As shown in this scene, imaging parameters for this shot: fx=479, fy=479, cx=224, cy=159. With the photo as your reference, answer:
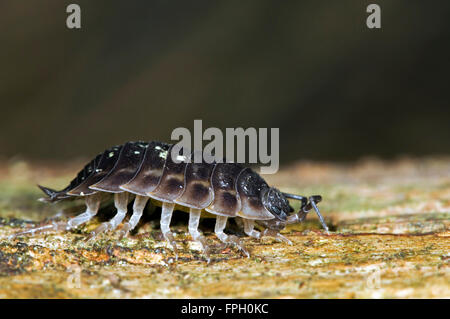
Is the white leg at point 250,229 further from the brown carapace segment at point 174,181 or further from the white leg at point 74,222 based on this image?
the white leg at point 74,222

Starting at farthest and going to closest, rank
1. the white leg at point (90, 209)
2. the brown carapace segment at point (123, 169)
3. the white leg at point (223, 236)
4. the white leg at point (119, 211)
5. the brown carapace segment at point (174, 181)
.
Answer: the white leg at point (90, 209) → the white leg at point (119, 211) → the brown carapace segment at point (123, 169) → the brown carapace segment at point (174, 181) → the white leg at point (223, 236)

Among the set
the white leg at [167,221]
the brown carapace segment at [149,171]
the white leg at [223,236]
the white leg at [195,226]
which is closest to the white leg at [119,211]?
the brown carapace segment at [149,171]

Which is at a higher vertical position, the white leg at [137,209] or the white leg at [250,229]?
the white leg at [137,209]

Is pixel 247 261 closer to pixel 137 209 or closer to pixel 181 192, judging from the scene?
pixel 181 192

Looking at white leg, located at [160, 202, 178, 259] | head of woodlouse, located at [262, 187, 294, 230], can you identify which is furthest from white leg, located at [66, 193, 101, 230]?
head of woodlouse, located at [262, 187, 294, 230]

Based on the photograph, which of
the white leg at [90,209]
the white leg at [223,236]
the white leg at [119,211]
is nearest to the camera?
the white leg at [223,236]

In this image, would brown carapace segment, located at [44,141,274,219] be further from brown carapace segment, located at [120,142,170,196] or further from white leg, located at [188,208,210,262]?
white leg, located at [188,208,210,262]

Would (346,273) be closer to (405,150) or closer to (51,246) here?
(51,246)

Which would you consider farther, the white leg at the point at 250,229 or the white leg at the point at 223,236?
the white leg at the point at 250,229
